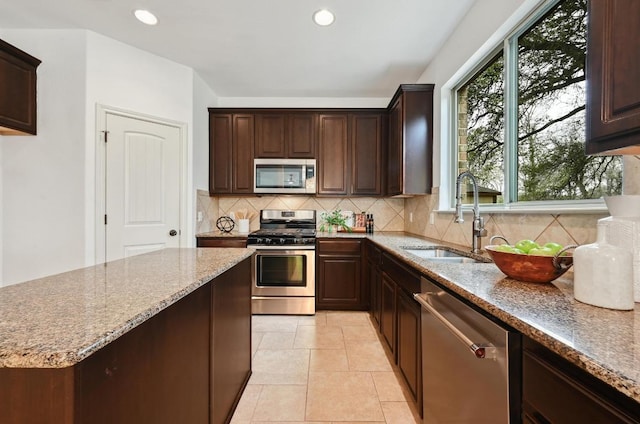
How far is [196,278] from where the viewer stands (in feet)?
3.69

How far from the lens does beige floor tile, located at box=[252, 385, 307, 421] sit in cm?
165

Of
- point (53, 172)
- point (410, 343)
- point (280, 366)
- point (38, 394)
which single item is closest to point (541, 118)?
point (410, 343)

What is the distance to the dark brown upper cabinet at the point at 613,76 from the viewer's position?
724 millimetres

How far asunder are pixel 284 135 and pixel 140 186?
172 cm

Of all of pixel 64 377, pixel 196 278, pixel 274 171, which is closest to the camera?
pixel 64 377

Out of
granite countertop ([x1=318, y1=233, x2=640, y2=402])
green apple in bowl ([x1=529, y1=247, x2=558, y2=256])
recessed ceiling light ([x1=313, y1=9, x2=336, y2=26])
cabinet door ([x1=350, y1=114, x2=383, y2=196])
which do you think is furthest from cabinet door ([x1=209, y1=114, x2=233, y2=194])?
green apple in bowl ([x1=529, y1=247, x2=558, y2=256])

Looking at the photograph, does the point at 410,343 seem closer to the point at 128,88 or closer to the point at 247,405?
the point at 247,405

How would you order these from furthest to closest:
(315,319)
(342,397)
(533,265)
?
(315,319) < (342,397) < (533,265)

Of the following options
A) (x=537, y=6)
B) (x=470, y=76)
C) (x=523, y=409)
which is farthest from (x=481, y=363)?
(x=470, y=76)

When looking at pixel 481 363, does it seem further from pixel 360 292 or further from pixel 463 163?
pixel 360 292

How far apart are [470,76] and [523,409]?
2439 millimetres

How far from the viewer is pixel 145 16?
7.44ft

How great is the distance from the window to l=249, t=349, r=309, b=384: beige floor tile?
189 centimetres

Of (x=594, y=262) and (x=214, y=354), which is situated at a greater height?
(x=594, y=262)
